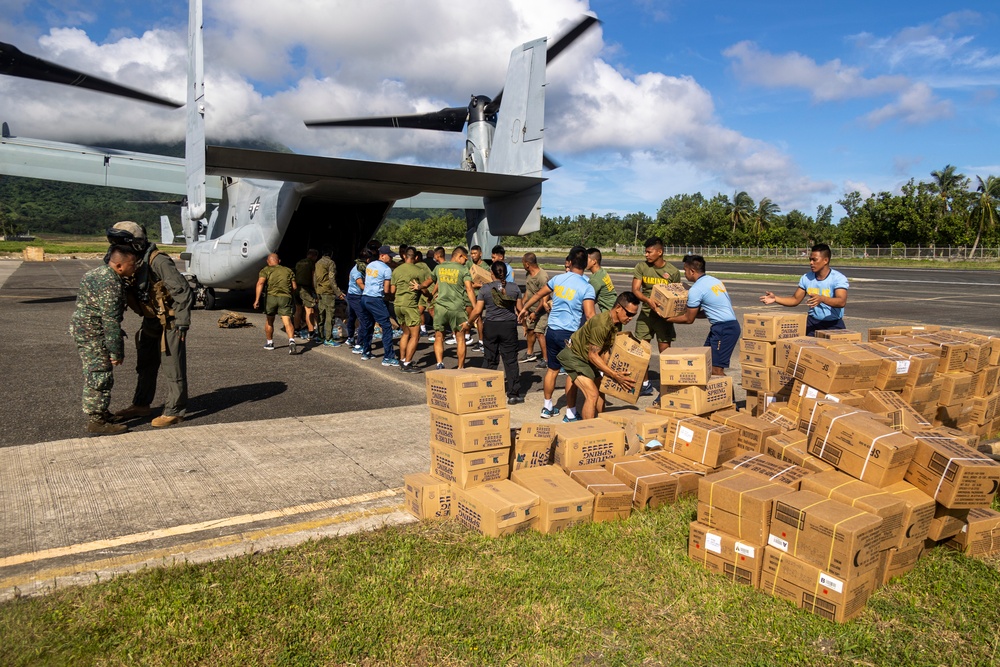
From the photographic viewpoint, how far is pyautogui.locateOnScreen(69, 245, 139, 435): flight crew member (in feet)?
18.9

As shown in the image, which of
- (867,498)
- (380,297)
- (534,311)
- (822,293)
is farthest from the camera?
(380,297)

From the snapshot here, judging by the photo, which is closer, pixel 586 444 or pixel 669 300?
pixel 586 444

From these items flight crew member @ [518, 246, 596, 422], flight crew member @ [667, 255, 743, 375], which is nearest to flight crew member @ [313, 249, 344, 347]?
flight crew member @ [518, 246, 596, 422]

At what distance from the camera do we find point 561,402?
25.8 feet

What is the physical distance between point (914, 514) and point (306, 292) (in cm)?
1067

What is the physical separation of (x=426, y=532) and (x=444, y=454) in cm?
59

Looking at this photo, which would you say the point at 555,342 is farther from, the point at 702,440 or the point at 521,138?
the point at 521,138

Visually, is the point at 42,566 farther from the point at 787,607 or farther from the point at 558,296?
the point at 558,296

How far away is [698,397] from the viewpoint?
211 inches

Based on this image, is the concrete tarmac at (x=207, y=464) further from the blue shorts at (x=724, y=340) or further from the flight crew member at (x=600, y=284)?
the flight crew member at (x=600, y=284)

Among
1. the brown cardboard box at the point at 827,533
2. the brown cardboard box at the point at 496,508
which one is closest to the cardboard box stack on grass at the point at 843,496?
the brown cardboard box at the point at 827,533

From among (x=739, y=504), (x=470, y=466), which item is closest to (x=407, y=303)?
(x=470, y=466)

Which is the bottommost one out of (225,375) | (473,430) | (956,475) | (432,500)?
(225,375)

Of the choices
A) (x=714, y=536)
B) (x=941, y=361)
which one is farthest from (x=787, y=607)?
(x=941, y=361)
